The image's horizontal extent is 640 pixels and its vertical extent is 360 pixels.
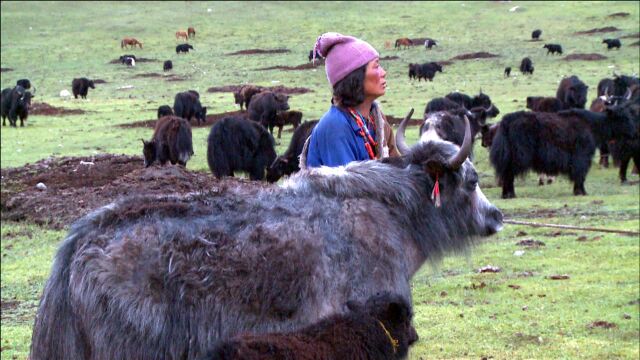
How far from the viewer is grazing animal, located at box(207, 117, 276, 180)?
18.3 m

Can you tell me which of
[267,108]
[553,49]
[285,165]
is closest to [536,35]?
[553,49]

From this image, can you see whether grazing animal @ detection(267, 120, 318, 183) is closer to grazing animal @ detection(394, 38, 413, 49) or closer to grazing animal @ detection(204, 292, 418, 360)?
grazing animal @ detection(204, 292, 418, 360)

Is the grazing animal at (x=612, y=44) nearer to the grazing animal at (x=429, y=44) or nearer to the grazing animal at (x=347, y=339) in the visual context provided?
the grazing animal at (x=429, y=44)

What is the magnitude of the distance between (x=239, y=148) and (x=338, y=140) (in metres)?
13.5

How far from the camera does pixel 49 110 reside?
3086 centimetres

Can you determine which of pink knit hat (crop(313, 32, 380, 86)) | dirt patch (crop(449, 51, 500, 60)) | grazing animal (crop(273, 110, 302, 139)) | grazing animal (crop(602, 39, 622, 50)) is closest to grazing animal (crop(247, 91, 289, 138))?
grazing animal (crop(273, 110, 302, 139))

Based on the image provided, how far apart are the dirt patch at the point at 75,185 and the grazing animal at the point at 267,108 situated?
5563 millimetres

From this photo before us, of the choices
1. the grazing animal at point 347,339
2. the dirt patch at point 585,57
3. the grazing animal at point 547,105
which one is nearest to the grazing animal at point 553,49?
the dirt patch at point 585,57

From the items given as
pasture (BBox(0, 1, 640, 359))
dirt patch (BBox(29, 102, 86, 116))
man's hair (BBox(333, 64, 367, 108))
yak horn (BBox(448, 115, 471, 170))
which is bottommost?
dirt patch (BBox(29, 102, 86, 116))

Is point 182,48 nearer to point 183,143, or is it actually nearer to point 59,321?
point 183,143

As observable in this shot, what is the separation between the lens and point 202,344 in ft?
14.5

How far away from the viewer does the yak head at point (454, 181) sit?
498 cm

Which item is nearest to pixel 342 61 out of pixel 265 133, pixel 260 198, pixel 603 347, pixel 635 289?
pixel 260 198

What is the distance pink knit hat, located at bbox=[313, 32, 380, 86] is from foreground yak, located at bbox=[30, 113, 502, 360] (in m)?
0.48
